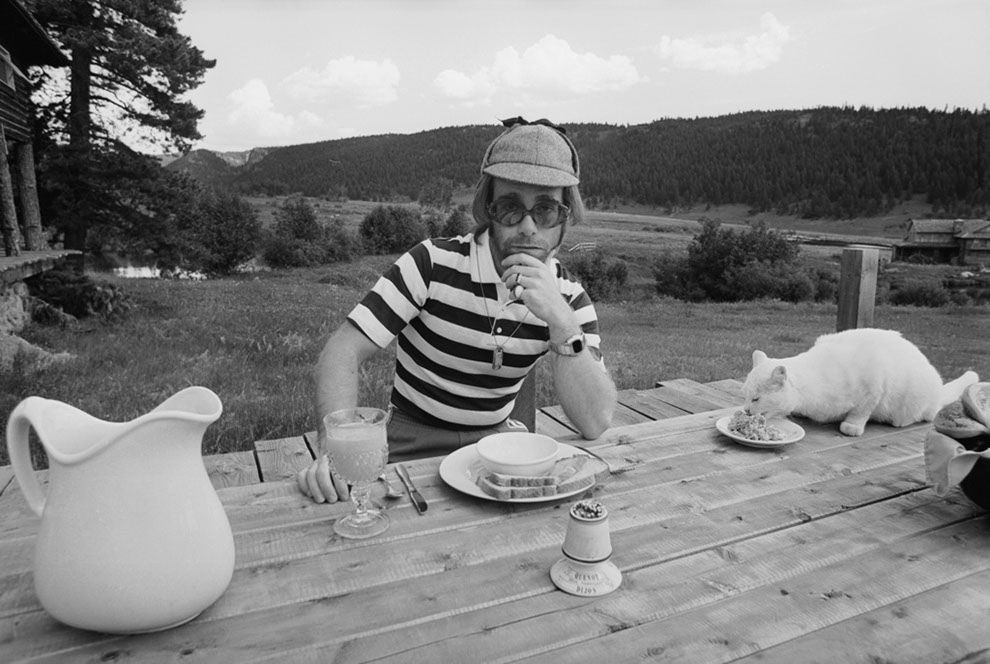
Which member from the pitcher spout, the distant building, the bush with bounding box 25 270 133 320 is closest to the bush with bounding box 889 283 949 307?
the distant building

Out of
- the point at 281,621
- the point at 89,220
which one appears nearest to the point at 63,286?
the point at 89,220

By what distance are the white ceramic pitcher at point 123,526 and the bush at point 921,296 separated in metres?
37.6

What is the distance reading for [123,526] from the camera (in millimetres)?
1030

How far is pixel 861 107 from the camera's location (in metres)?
95.6

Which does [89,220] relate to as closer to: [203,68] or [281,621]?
[203,68]

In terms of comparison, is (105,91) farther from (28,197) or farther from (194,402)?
(194,402)

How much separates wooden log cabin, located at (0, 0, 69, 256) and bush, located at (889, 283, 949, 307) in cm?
3630

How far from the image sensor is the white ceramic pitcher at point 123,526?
1031 millimetres

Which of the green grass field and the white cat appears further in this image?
the green grass field

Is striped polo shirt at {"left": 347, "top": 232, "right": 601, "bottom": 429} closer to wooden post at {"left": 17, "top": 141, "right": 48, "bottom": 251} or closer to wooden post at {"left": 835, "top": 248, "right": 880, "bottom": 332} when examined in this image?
wooden post at {"left": 835, "top": 248, "right": 880, "bottom": 332}

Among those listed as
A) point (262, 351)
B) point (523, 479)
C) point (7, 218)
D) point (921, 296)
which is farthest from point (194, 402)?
point (921, 296)

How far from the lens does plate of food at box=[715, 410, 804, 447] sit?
2086 mm

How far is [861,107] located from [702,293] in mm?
77418

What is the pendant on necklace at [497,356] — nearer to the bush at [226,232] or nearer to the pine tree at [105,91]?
the pine tree at [105,91]
